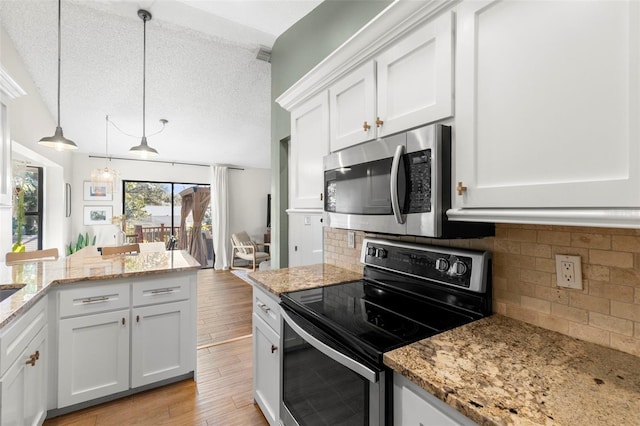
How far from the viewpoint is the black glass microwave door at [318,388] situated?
1.02 meters

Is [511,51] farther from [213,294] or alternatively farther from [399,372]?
[213,294]

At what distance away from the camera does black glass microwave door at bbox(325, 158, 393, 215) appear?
1277 millimetres

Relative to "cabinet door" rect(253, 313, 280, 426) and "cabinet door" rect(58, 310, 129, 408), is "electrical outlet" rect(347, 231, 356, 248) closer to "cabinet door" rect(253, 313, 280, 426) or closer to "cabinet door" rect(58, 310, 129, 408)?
"cabinet door" rect(253, 313, 280, 426)

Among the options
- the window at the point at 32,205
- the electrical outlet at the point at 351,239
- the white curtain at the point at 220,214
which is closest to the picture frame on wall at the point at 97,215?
the window at the point at 32,205

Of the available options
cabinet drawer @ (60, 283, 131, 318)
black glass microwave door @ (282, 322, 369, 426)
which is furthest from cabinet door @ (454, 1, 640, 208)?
cabinet drawer @ (60, 283, 131, 318)

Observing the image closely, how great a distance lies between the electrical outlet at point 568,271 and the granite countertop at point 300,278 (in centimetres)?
102

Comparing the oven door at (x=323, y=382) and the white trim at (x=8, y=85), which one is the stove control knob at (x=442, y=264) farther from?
the white trim at (x=8, y=85)

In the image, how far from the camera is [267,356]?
1731mm

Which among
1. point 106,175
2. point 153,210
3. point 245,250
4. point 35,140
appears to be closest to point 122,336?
point 35,140

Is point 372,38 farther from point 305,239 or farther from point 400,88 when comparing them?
point 305,239

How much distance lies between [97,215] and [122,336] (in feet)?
→ 15.3

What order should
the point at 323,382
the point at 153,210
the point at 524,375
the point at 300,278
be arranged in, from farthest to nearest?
the point at 153,210 < the point at 300,278 < the point at 323,382 < the point at 524,375

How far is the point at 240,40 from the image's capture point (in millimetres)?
3027

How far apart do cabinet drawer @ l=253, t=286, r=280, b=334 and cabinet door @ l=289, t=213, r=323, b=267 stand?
2.51 feet
